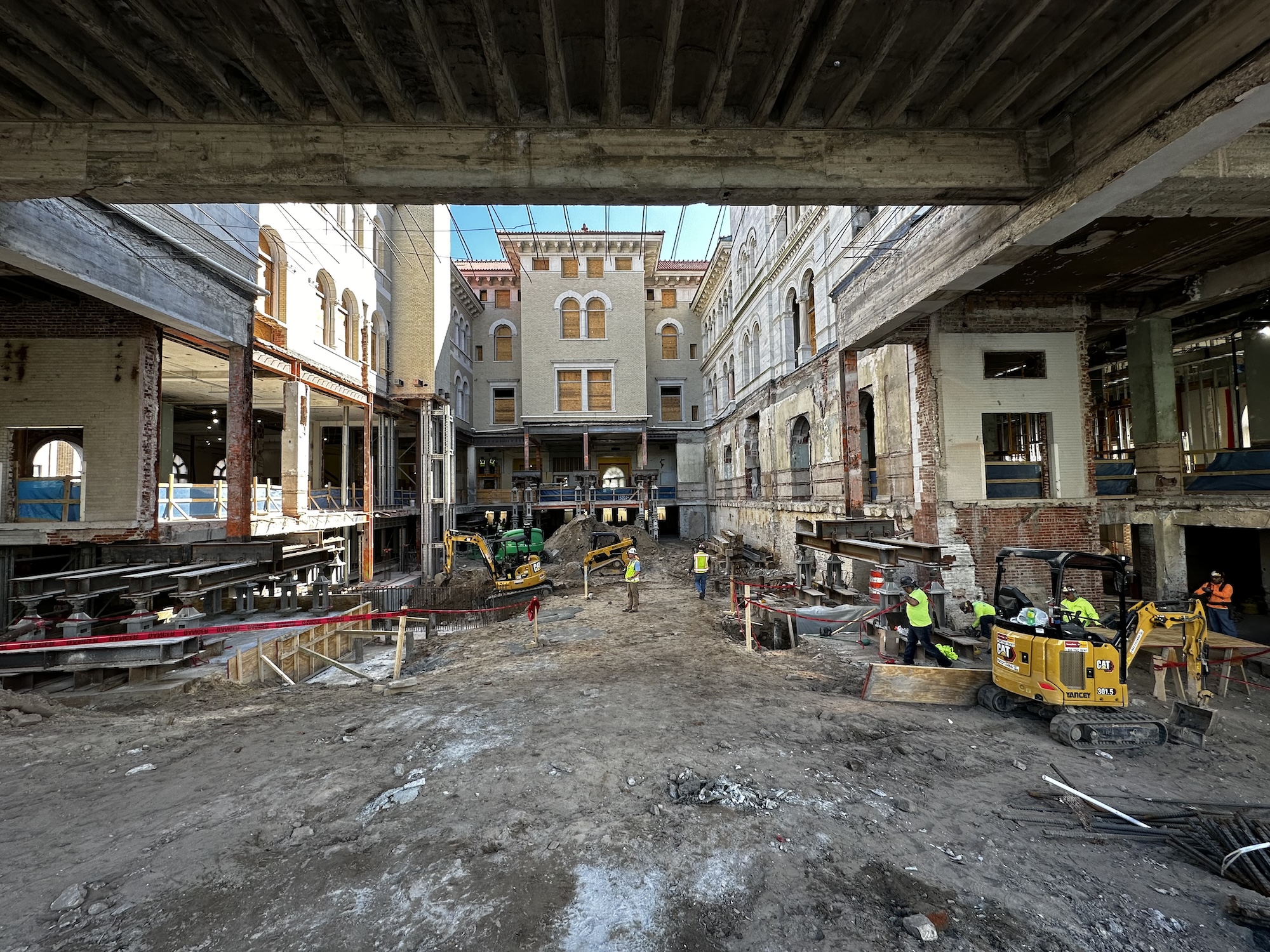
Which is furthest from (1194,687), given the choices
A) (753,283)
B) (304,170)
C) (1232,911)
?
(753,283)

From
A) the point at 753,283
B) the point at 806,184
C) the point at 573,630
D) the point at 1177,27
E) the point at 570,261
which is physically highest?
the point at 570,261

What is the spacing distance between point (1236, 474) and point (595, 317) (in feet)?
94.9

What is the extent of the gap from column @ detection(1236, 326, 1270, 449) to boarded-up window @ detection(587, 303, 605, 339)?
27274 millimetres

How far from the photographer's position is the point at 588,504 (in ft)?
86.8

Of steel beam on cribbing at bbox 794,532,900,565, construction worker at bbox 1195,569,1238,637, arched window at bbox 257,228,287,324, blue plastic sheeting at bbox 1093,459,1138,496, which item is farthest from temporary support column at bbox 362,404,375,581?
construction worker at bbox 1195,569,1238,637

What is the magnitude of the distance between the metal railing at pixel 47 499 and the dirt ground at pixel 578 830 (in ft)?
26.1

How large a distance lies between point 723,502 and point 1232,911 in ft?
88.0

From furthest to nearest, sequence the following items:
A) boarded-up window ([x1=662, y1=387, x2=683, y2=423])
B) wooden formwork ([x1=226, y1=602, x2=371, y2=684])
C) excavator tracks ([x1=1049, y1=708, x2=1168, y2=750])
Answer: boarded-up window ([x1=662, y1=387, x2=683, y2=423]) < wooden formwork ([x1=226, y1=602, x2=371, y2=684]) < excavator tracks ([x1=1049, y1=708, x2=1168, y2=750])

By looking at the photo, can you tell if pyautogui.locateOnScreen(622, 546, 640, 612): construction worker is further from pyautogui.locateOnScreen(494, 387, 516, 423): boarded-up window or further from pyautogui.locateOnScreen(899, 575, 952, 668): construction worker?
pyautogui.locateOnScreen(494, 387, 516, 423): boarded-up window

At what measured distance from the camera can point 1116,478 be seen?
42.7 ft

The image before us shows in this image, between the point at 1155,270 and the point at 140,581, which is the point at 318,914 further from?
the point at 1155,270

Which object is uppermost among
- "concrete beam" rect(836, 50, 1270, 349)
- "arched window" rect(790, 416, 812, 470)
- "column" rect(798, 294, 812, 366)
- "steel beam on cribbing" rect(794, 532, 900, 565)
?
"column" rect(798, 294, 812, 366)

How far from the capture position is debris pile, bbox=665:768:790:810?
4.84m

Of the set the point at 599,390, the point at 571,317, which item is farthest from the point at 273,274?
the point at 599,390
